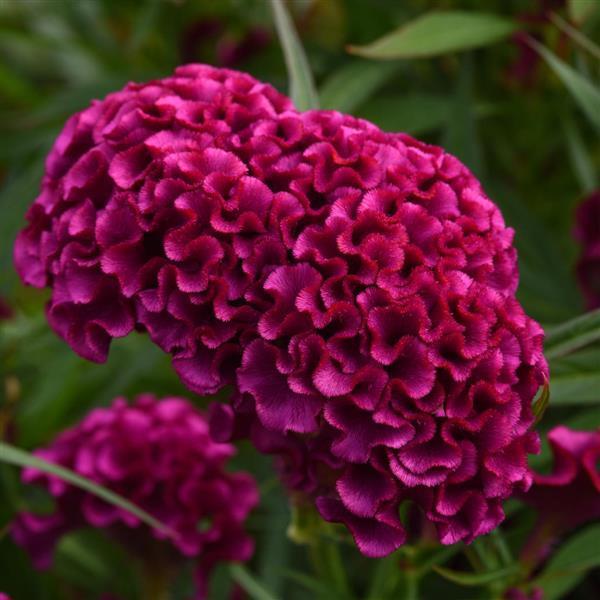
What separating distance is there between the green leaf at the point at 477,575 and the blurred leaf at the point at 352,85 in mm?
552

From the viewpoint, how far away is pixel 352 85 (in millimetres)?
1194

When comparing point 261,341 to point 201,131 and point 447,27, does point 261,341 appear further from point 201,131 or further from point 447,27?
point 447,27

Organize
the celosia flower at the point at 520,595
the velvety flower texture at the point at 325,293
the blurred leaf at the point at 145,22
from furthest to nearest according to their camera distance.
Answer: the blurred leaf at the point at 145,22 < the celosia flower at the point at 520,595 < the velvety flower texture at the point at 325,293

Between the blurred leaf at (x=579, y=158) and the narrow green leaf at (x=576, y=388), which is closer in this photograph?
the narrow green leaf at (x=576, y=388)

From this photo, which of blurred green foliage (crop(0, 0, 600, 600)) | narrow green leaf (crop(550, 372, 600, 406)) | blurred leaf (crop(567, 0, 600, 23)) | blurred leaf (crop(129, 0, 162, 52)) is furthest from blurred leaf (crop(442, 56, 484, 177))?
blurred leaf (crop(129, 0, 162, 52))

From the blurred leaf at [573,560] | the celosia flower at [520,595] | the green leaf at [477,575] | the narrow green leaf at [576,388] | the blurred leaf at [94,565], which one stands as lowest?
the blurred leaf at [94,565]

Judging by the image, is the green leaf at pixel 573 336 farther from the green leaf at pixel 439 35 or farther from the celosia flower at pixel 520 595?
the green leaf at pixel 439 35

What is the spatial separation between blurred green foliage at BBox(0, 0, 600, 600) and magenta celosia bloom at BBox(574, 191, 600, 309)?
0.23 ft

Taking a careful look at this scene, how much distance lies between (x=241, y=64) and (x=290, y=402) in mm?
952

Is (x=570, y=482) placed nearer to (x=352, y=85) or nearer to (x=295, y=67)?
(x=295, y=67)

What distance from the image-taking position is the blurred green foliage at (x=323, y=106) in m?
1.23

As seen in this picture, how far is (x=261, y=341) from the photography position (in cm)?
67

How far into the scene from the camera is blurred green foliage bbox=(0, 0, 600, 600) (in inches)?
48.6

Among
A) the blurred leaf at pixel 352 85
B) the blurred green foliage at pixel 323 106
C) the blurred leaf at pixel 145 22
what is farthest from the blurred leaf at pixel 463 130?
the blurred leaf at pixel 145 22
